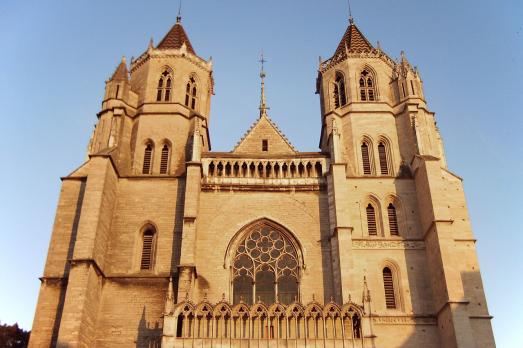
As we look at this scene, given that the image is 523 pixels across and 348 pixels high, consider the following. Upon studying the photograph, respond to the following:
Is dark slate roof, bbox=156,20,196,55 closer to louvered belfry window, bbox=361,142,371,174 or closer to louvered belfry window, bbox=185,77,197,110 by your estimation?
louvered belfry window, bbox=185,77,197,110

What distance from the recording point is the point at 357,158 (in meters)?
26.0

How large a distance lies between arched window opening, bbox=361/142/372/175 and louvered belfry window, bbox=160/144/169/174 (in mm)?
9439

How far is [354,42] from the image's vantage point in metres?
31.0

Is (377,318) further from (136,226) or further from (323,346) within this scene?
(136,226)

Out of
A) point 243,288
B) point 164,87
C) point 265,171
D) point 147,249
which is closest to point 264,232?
point 243,288

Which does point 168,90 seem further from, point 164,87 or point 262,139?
point 262,139

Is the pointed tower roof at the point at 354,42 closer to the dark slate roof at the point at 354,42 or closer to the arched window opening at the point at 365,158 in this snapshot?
the dark slate roof at the point at 354,42

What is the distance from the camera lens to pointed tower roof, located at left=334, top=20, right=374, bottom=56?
30328 millimetres

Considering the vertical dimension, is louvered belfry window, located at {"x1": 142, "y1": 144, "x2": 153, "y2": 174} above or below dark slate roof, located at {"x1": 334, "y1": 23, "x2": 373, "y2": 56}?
below

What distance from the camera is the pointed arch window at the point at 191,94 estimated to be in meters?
29.0

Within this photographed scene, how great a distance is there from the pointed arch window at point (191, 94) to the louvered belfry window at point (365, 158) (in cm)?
928

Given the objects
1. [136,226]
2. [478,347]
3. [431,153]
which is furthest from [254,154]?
[478,347]

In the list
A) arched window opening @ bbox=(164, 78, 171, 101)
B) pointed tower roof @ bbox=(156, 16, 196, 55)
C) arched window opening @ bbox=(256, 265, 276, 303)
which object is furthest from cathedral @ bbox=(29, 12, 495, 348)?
pointed tower roof @ bbox=(156, 16, 196, 55)

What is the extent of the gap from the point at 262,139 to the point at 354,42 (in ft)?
27.7
